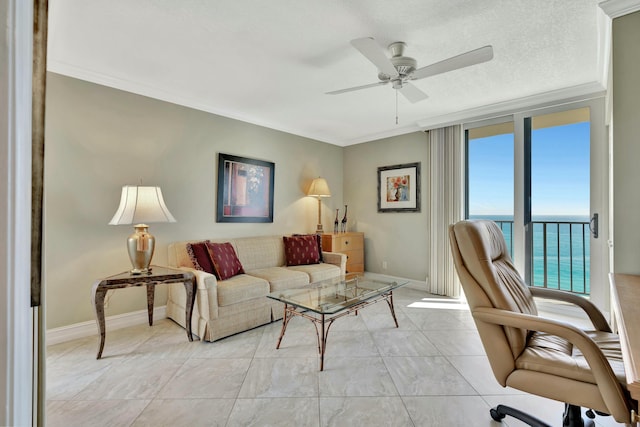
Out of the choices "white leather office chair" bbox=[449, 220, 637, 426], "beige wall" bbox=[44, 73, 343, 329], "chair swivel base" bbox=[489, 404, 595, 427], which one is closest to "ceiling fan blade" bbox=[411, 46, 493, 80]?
"white leather office chair" bbox=[449, 220, 637, 426]

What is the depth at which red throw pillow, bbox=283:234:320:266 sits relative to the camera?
3.91 m

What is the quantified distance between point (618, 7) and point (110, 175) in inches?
158

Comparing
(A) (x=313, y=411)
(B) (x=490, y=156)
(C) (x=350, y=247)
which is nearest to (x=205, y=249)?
(A) (x=313, y=411)

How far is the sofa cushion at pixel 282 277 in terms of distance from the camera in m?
3.14

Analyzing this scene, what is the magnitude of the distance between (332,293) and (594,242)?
2681 millimetres

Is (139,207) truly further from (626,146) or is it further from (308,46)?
(626,146)

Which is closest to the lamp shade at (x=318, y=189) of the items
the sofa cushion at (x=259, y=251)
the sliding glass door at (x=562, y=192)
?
the sofa cushion at (x=259, y=251)

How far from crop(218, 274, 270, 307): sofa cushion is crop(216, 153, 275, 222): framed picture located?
3.30 feet

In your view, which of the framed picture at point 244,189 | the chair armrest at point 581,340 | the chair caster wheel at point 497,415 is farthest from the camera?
the framed picture at point 244,189

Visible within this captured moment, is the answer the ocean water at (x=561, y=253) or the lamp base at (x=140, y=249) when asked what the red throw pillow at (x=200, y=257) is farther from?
the ocean water at (x=561, y=253)

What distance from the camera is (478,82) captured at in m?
2.97

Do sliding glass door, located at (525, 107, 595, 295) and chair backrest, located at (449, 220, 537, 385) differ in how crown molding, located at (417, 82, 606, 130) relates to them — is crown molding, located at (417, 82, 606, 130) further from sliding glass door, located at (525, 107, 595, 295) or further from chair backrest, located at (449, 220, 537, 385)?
chair backrest, located at (449, 220, 537, 385)

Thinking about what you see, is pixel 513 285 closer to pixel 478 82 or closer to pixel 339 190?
pixel 478 82

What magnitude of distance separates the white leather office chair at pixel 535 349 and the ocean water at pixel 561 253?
271 cm
